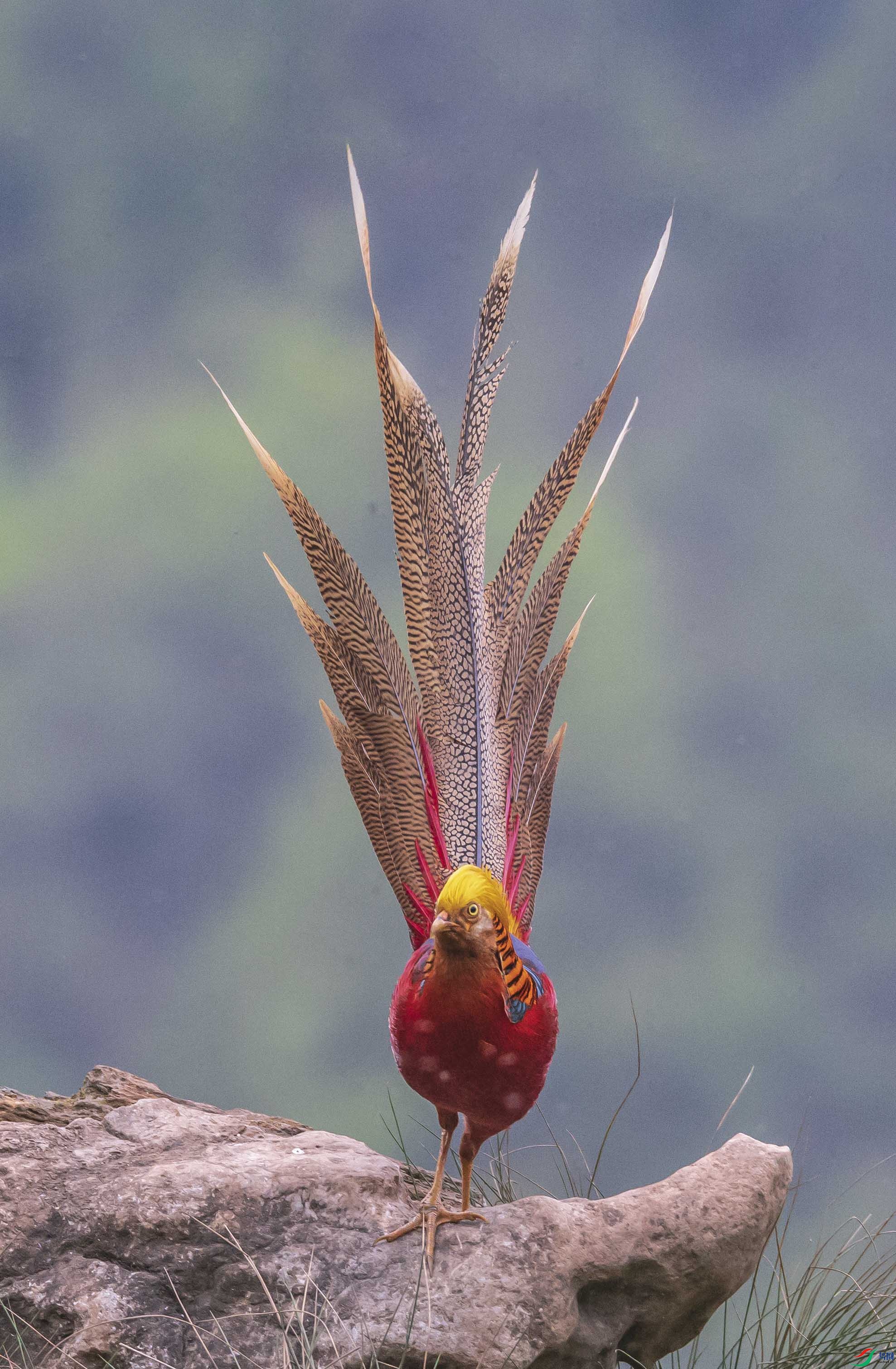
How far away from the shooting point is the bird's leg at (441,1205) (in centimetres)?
261

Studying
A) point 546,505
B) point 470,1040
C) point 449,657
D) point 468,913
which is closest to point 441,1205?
point 470,1040

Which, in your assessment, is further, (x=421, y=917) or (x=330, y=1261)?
(x=421, y=917)

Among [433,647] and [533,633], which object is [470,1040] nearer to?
[433,647]

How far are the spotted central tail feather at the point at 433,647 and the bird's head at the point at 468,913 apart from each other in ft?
1.51

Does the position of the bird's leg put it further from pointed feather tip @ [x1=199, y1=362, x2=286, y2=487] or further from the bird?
pointed feather tip @ [x1=199, y1=362, x2=286, y2=487]

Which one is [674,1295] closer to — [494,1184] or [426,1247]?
[426,1247]

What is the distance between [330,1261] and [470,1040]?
588mm

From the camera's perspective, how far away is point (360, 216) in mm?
2631

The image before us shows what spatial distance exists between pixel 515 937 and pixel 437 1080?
0.36 metres

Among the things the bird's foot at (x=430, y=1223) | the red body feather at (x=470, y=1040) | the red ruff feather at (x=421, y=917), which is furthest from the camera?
the red ruff feather at (x=421, y=917)

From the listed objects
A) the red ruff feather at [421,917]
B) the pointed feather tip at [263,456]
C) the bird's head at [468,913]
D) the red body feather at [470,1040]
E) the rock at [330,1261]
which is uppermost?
the pointed feather tip at [263,456]

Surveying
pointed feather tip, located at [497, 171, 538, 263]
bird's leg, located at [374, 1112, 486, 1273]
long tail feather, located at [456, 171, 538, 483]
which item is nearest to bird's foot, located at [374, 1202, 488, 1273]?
bird's leg, located at [374, 1112, 486, 1273]

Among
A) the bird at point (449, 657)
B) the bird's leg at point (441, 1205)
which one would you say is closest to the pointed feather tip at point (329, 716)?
the bird at point (449, 657)

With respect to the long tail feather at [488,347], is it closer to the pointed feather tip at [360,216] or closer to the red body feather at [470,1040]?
the pointed feather tip at [360,216]
